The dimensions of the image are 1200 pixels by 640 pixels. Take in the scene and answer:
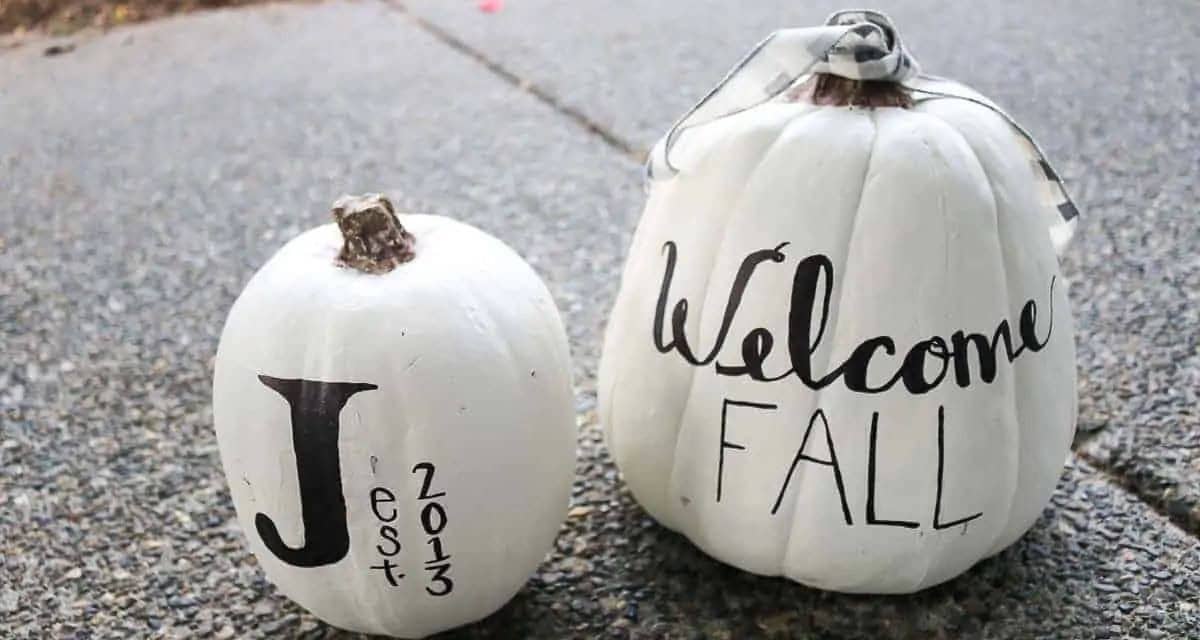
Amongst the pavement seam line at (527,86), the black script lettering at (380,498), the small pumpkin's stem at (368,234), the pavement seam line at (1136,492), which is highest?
the small pumpkin's stem at (368,234)

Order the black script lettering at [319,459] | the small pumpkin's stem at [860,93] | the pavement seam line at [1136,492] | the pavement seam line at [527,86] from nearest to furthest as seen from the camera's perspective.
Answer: the black script lettering at [319,459] → the small pumpkin's stem at [860,93] → the pavement seam line at [1136,492] → the pavement seam line at [527,86]

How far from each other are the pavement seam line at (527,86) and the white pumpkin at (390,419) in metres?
1.09

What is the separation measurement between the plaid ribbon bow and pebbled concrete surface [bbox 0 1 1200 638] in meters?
0.32

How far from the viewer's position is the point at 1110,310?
1463 mm

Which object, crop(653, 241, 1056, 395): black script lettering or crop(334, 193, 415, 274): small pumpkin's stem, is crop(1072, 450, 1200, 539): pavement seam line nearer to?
crop(653, 241, 1056, 395): black script lettering

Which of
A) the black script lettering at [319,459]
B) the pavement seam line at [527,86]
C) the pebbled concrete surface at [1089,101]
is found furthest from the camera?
the pavement seam line at [527,86]

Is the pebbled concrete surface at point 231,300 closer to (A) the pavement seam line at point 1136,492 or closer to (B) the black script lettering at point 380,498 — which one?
(A) the pavement seam line at point 1136,492

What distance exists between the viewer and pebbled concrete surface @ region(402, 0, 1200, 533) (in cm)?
128

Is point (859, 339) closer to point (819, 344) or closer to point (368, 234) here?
point (819, 344)

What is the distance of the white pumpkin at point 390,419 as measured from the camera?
858 millimetres

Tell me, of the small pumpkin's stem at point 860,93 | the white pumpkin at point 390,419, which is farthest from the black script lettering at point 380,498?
the small pumpkin's stem at point 860,93

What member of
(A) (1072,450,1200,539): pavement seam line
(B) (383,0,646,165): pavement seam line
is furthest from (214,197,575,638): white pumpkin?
(B) (383,0,646,165): pavement seam line

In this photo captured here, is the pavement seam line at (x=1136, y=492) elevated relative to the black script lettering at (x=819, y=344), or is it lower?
lower

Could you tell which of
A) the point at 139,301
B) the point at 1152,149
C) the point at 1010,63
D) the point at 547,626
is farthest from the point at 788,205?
the point at 1010,63
